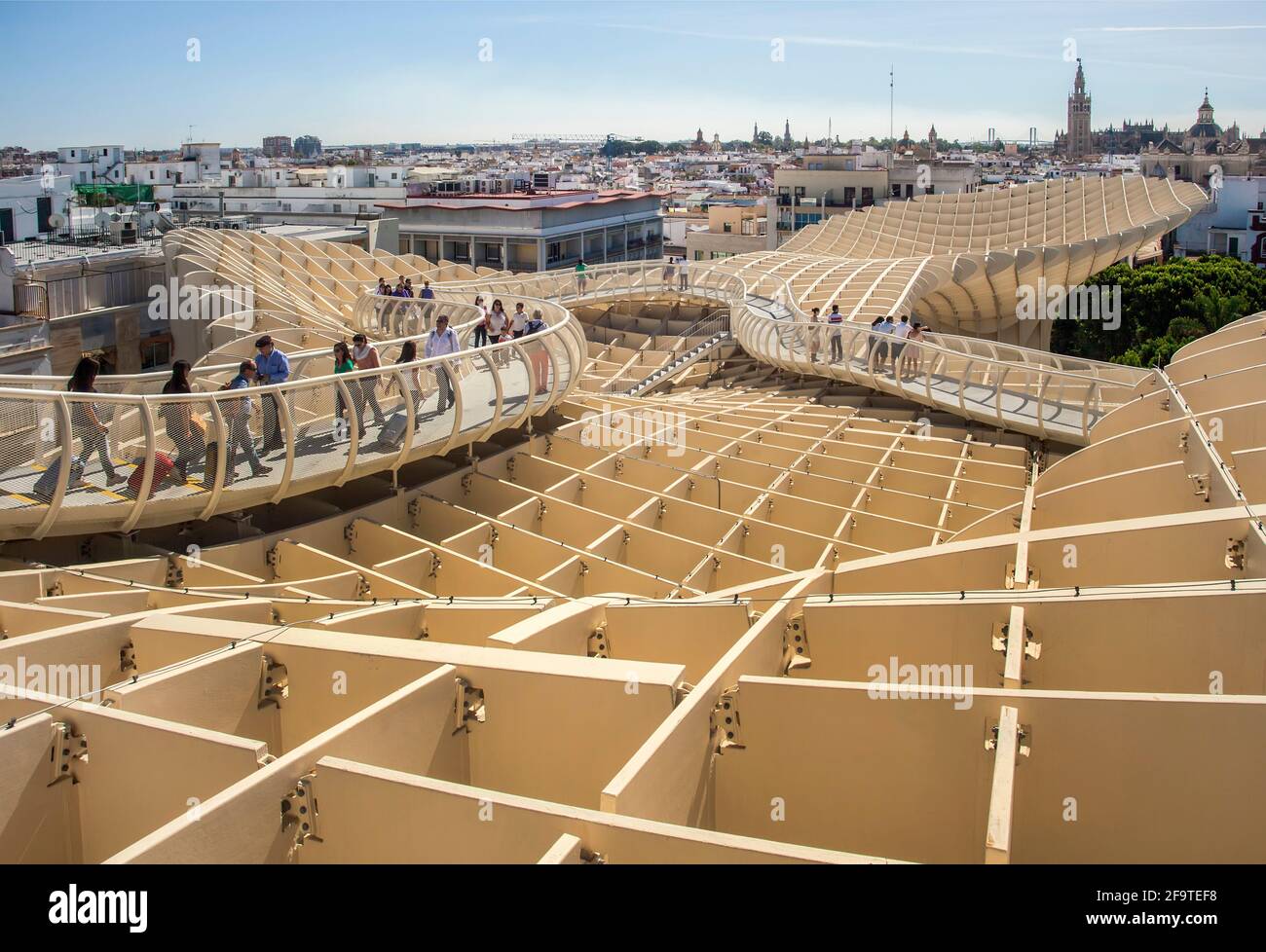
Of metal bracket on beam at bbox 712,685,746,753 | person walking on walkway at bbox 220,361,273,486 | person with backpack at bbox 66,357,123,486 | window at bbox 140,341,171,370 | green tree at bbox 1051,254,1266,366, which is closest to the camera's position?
metal bracket on beam at bbox 712,685,746,753

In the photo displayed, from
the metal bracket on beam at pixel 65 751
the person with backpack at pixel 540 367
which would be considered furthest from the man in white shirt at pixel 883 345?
the metal bracket on beam at pixel 65 751

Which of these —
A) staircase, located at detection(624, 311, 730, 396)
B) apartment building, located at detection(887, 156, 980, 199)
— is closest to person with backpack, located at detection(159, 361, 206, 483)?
staircase, located at detection(624, 311, 730, 396)

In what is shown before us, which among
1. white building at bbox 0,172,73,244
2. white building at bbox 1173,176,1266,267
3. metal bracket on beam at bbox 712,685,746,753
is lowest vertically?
metal bracket on beam at bbox 712,685,746,753

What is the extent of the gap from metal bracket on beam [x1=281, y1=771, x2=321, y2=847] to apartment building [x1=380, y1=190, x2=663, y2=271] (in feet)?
204

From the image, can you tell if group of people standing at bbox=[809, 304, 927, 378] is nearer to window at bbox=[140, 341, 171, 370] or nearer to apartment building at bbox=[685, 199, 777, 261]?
window at bbox=[140, 341, 171, 370]

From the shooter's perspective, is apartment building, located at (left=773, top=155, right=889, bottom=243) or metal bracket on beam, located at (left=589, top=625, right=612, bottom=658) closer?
metal bracket on beam, located at (left=589, top=625, right=612, bottom=658)

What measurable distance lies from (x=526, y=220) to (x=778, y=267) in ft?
112

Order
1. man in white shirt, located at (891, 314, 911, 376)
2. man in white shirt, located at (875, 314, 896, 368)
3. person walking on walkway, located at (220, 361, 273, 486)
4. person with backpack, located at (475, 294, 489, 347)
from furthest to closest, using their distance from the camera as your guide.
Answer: man in white shirt, located at (875, 314, 896, 368)
man in white shirt, located at (891, 314, 911, 376)
person with backpack, located at (475, 294, 489, 347)
person walking on walkway, located at (220, 361, 273, 486)

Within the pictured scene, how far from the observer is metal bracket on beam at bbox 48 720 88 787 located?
639cm

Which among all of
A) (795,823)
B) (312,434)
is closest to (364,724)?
(795,823)

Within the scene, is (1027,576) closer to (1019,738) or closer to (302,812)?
(1019,738)

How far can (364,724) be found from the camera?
636cm

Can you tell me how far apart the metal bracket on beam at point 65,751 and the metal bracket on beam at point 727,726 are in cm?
367
